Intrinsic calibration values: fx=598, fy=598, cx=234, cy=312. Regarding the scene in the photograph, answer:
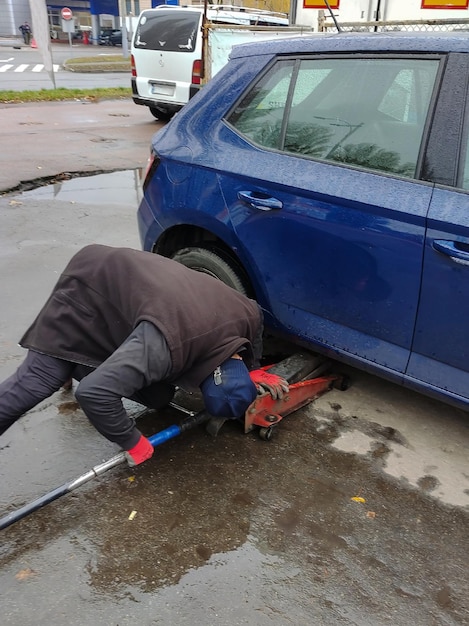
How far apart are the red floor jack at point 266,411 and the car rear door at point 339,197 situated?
→ 0.24 m

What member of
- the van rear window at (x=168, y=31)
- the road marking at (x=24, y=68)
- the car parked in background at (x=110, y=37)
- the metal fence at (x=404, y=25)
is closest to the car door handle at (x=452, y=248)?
the metal fence at (x=404, y=25)

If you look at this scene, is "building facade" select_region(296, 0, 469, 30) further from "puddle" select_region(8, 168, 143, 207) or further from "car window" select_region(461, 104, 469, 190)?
"car window" select_region(461, 104, 469, 190)

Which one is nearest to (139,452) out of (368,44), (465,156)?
(465,156)

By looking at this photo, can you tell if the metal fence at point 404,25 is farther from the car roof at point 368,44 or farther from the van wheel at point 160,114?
the van wheel at point 160,114

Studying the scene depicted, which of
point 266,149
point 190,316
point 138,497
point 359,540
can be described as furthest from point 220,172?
point 359,540

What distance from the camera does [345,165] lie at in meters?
2.62

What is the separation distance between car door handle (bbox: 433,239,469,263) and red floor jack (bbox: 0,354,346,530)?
3.19 feet

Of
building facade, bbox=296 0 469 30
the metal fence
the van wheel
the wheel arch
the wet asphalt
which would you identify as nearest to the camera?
the wet asphalt

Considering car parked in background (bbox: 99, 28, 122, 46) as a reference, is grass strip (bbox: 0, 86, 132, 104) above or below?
→ below

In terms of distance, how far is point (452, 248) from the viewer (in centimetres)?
227

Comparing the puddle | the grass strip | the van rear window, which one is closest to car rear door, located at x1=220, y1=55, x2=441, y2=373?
the puddle

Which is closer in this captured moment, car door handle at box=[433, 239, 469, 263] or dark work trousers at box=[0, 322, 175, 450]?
dark work trousers at box=[0, 322, 175, 450]

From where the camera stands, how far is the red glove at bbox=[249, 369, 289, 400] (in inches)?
106

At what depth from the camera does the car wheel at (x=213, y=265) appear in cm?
312
